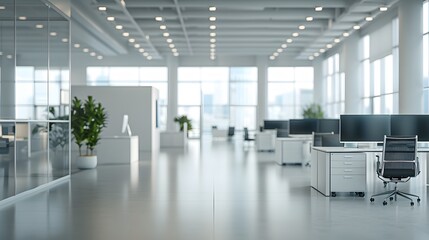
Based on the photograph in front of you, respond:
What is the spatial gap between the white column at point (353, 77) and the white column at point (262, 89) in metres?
7.49

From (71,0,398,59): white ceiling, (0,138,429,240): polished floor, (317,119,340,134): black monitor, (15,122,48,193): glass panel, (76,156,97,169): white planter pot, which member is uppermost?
(71,0,398,59): white ceiling

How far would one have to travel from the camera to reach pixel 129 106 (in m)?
20.6

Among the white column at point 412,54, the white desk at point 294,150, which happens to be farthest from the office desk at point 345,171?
the white column at point 412,54

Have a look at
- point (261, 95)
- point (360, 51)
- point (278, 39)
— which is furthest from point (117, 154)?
point (261, 95)

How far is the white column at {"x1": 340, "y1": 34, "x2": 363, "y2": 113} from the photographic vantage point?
77.3 ft

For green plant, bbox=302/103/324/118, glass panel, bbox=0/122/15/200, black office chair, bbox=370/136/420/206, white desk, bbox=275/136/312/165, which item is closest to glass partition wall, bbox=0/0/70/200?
glass panel, bbox=0/122/15/200

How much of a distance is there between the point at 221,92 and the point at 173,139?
28.1ft

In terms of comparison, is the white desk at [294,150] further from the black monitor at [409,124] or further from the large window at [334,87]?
the large window at [334,87]

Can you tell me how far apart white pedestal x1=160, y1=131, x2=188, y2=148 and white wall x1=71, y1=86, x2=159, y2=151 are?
3365 millimetres

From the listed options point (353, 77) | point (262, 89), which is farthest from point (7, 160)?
point (262, 89)

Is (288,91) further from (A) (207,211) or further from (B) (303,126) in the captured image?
(A) (207,211)

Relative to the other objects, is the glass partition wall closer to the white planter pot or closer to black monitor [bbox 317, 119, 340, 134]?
the white planter pot

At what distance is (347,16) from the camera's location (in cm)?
1664

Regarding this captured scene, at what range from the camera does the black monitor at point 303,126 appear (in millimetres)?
14375
